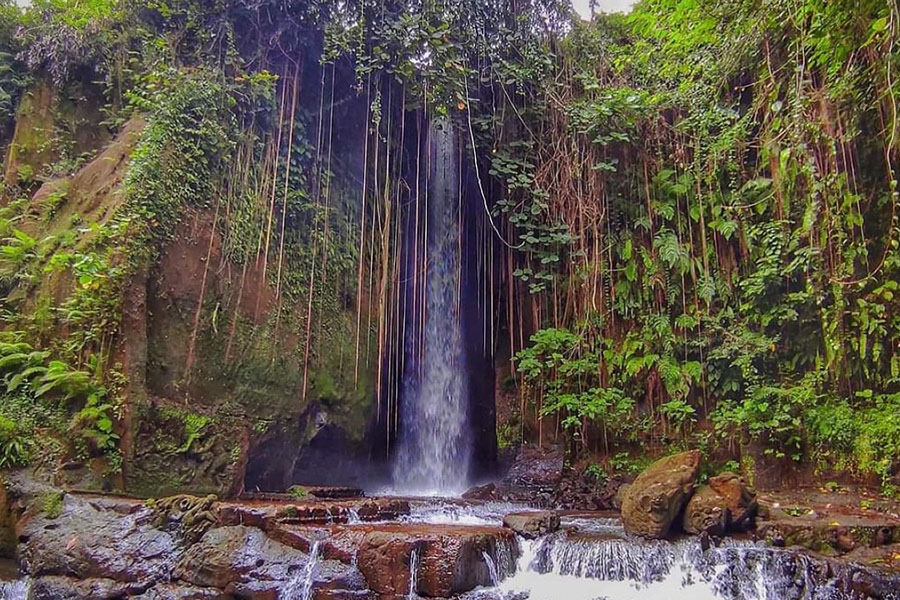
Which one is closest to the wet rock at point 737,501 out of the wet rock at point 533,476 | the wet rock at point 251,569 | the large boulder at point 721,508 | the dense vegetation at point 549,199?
the large boulder at point 721,508

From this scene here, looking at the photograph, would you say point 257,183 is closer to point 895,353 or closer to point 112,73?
point 112,73

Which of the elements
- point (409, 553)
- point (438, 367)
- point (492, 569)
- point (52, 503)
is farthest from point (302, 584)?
point (438, 367)

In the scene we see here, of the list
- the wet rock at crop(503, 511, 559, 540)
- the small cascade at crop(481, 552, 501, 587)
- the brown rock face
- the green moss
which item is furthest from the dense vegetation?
the small cascade at crop(481, 552, 501, 587)

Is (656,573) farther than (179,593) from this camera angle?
Yes

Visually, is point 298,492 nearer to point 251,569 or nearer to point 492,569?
point 251,569

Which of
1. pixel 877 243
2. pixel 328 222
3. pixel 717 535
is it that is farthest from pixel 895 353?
pixel 328 222

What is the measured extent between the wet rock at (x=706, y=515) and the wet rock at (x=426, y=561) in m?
2.07

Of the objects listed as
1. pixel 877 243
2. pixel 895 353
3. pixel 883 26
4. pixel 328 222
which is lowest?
pixel 895 353

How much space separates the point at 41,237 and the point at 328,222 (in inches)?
138

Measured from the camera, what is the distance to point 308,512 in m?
5.15

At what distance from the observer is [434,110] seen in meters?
8.79

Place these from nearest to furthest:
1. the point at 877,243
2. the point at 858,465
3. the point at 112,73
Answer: the point at 858,465
the point at 877,243
the point at 112,73

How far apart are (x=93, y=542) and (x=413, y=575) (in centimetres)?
247

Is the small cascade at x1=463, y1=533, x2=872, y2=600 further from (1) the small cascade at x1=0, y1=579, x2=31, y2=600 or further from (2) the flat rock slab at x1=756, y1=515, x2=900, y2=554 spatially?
(1) the small cascade at x1=0, y1=579, x2=31, y2=600
